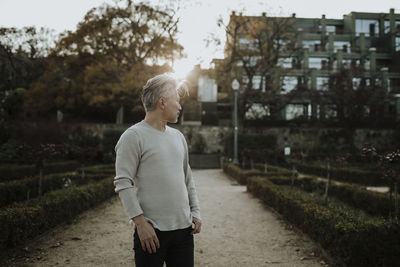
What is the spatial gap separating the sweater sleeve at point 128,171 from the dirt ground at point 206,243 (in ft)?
8.42

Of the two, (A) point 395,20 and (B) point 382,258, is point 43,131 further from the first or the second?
(A) point 395,20

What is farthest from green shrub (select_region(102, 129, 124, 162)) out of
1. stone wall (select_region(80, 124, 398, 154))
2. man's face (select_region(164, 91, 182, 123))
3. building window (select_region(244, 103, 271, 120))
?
man's face (select_region(164, 91, 182, 123))

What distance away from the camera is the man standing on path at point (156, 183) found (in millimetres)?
1778

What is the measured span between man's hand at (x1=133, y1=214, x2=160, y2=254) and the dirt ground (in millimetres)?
2480

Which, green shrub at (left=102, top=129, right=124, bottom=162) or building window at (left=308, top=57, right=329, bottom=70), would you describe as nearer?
green shrub at (left=102, top=129, right=124, bottom=162)

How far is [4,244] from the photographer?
4090mm

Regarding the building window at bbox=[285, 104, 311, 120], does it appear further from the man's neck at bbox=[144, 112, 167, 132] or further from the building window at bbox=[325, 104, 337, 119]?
the man's neck at bbox=[144, 112, 167, 132]

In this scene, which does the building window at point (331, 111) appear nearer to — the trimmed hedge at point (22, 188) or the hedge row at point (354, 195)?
the hedge row at point (354, 195)

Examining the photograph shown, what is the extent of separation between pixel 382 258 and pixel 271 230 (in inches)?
89.8

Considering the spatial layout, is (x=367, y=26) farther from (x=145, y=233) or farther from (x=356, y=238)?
(x=145, y=233)

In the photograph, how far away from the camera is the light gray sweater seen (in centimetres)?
179

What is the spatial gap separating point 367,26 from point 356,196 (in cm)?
3707

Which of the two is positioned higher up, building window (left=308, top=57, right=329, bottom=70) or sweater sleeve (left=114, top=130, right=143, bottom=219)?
building window (left=308, top=57, right=329, bottom=70)

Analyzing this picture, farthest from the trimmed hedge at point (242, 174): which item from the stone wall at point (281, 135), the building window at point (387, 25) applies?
the building window at point (387, 25)
